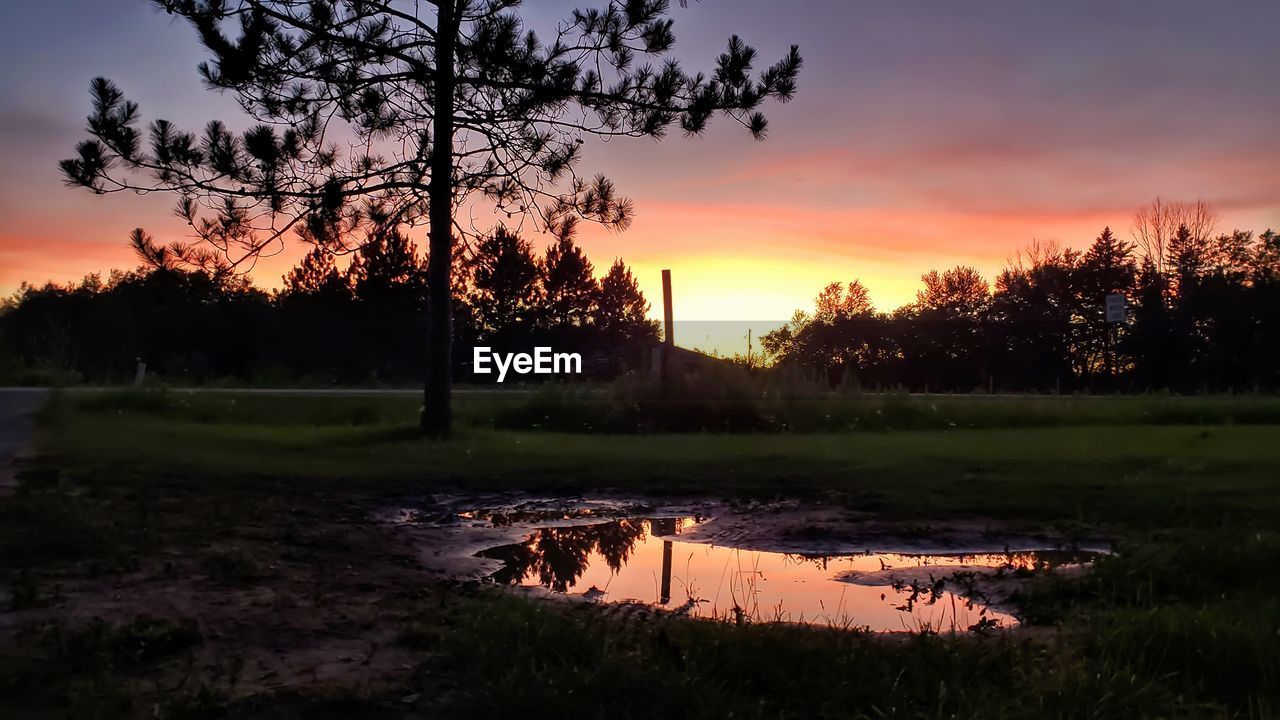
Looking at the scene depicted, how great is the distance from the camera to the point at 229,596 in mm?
5270

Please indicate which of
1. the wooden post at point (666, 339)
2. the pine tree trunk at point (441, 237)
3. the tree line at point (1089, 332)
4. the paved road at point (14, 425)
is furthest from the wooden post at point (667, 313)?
the tree line at point (1089, 332)

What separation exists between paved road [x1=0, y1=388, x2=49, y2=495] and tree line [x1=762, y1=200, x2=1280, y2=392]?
32.2 m

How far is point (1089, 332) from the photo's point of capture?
49750 millimetres

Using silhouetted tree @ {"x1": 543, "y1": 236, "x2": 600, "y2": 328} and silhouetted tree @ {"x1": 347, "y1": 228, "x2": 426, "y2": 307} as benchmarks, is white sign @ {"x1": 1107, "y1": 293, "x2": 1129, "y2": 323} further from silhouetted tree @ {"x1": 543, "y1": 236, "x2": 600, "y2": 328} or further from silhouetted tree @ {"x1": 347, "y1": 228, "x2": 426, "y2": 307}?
silhouetted tree @ {"x1": 543, "y1": 236, "x2": 600, "y2": 328}

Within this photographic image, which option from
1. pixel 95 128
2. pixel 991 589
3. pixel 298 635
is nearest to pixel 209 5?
pixel 95 128

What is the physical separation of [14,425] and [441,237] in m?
7.46

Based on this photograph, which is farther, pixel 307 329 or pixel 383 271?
pixel 307 329

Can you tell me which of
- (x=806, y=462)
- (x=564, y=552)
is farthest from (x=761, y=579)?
(x=806, y=462)

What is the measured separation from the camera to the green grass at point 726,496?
3.75 metres

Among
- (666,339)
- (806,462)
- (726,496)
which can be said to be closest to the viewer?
(726,496)

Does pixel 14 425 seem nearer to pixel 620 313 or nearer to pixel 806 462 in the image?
pixel 806 462

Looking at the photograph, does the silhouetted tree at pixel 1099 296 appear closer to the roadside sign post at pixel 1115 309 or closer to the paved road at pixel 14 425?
the roadside sign post at pixel 1115 309

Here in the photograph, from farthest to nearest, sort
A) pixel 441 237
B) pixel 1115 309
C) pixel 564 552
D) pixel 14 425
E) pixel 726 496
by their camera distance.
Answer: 1. pixel 1115 309
2. pixel 14 425
3. pixel 441 237
4. pixel 726 496
5. pixel 564 552

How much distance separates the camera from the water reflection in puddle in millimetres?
→ 5324
